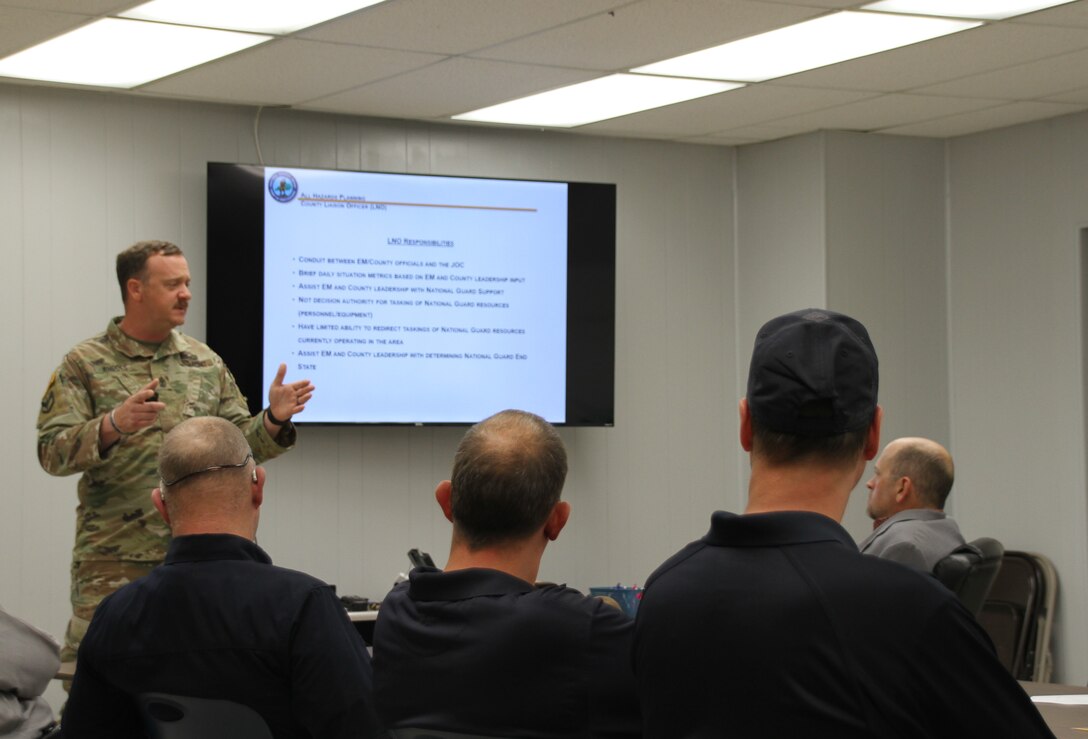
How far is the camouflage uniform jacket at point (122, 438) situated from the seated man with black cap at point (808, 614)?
2650mm

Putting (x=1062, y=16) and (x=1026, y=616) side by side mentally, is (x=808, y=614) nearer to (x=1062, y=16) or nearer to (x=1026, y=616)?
(x=1062, y=16)

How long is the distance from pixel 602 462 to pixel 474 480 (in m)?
4.56

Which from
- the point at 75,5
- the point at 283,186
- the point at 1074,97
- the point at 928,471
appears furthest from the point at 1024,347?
the point at 75,5

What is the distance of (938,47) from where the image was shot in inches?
190

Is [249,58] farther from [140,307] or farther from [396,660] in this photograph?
[396,660]

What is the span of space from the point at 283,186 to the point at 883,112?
258 cm

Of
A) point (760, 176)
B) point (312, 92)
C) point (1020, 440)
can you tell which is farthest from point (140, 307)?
point (1020, 440)

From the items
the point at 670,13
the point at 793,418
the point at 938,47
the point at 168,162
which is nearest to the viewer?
the point at 793,418

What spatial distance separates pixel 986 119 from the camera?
6117 millimetres

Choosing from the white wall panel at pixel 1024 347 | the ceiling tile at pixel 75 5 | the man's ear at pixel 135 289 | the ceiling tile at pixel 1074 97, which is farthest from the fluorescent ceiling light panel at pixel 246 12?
the white wall panel at pixel 1024 347

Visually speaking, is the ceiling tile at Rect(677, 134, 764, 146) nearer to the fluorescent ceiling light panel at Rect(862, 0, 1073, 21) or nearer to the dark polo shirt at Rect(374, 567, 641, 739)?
the fluorescent ceiling light panel at Rect(862, 0, 1073, 21)

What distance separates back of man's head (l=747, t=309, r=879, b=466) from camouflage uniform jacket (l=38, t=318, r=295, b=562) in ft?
8.84

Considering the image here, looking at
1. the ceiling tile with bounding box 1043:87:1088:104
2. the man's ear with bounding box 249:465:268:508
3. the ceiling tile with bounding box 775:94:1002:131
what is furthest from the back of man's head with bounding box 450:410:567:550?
the ceiling tile with bounding box 1043:87:1088:104

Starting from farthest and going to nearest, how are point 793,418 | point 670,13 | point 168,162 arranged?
1. point 168,162
2. point 670,13
3. point 793,418
